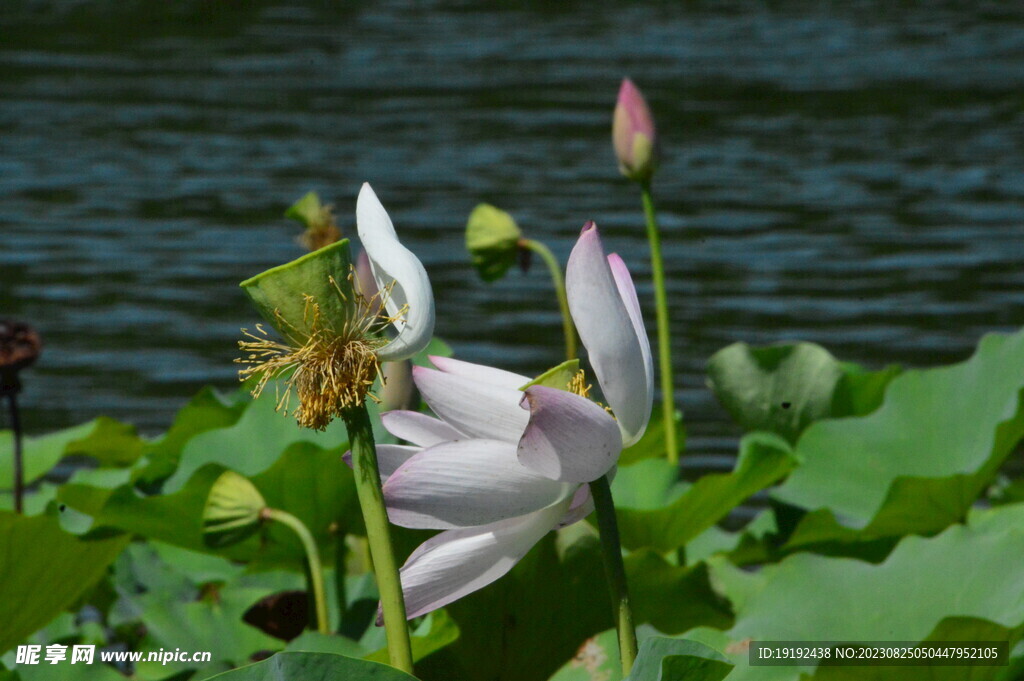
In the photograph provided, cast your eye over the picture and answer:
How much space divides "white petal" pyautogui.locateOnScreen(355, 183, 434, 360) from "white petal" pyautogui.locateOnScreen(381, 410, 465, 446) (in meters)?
0.07

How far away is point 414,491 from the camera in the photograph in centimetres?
69

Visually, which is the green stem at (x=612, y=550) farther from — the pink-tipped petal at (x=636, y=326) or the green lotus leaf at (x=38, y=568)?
the green lotus leaf at (x=38, y=568)

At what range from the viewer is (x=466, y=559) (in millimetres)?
733

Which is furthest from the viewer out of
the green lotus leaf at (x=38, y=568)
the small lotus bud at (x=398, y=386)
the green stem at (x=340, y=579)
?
the green stem at (x=340, y=579)

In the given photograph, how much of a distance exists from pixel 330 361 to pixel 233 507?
0.57 meters

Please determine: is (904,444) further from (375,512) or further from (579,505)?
(375,512)

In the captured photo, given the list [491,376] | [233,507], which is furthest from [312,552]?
[491,376]

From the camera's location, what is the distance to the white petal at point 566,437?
66 cm

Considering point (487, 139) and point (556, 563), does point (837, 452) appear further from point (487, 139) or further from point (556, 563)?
point (487, 139)

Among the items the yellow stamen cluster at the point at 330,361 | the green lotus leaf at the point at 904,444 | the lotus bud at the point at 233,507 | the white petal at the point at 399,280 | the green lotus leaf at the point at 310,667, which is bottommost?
the green lotus leaf at the point at 904,444

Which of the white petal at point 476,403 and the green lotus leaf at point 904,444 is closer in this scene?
the white petal at point 476,403

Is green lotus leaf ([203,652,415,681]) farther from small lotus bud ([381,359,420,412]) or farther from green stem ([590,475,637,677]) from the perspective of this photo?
small lotus bud ([381,359,420,412])

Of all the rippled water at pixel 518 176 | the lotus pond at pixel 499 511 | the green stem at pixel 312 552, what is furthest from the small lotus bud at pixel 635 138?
the rippled water at pixel 518 176

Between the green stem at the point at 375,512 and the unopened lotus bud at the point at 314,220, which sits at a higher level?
the green stem at the point at 375,512
